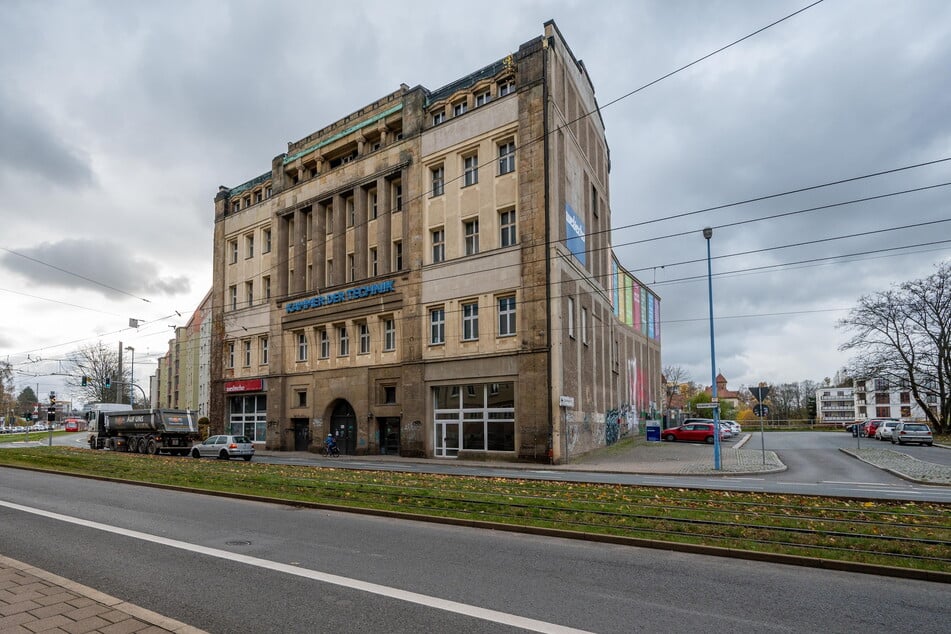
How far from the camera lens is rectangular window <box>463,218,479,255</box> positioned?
3152 centimetres

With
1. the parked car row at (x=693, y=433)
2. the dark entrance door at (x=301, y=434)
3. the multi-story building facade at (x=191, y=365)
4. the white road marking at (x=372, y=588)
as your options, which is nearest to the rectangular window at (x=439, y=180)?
the dark entrance door at (x=301, y=434)

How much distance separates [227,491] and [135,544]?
20.4 feet

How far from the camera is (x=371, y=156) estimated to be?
36625 millimetres

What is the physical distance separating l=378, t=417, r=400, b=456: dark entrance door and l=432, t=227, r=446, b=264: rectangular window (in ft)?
28.9

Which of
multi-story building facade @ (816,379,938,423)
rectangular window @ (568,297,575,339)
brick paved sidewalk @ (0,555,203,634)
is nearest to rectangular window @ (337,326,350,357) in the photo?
rectangular window @ (568,297,575,339)

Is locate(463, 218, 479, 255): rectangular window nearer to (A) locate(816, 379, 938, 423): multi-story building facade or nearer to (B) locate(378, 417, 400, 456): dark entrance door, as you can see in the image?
(B) locate(378, 417, 400, 456): dark entrance door

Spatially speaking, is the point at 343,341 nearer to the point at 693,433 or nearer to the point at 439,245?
the point at 439,245

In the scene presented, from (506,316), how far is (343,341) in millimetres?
12020

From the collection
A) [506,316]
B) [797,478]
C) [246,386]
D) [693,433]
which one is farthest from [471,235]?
[693,433]

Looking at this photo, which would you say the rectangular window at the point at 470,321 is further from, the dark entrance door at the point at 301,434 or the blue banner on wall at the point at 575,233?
the dark entrance door at the point at 301,434

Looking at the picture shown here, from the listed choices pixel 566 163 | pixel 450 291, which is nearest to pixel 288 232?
pixel 450 291

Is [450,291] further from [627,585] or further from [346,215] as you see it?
[627,585]

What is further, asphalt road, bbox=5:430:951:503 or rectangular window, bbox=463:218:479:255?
rectangular window, bbox=463:218:479:255

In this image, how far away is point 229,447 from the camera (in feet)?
102
